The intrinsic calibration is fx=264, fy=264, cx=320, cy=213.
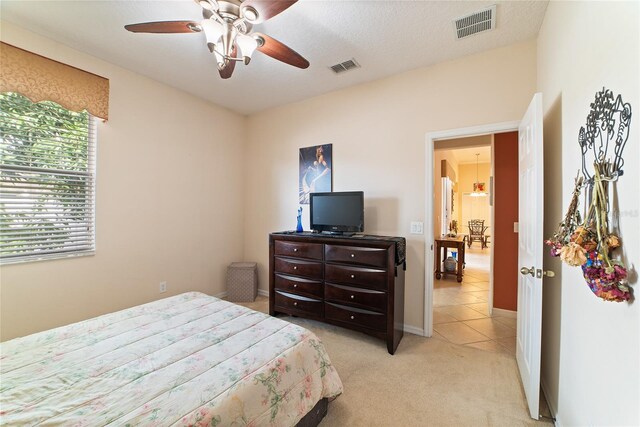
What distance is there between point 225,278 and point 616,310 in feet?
13.1

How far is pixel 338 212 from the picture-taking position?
3.04 m

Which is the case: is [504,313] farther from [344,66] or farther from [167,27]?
[167,27]

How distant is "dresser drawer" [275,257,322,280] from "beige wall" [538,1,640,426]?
1.94 m

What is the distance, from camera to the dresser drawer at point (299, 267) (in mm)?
2877

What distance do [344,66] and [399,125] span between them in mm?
866

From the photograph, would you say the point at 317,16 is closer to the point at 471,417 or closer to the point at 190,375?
the point at 190,375

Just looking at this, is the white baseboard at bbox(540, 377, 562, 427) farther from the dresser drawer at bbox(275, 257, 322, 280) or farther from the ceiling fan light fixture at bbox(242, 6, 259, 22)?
the ceiling fan light fixture at bbox(242, 6, 259, 22)

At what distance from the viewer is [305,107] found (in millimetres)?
3666

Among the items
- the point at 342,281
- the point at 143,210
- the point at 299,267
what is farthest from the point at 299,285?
the point at 143,210

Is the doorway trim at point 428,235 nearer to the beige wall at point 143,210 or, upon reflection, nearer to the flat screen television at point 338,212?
the flat screen television at point 338,212

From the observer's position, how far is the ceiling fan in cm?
150

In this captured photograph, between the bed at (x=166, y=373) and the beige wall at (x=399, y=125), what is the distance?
5.93 feet

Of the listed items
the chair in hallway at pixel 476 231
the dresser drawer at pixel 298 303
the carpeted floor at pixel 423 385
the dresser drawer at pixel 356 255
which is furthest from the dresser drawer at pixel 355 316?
the chair in hallway at pixel 476 231

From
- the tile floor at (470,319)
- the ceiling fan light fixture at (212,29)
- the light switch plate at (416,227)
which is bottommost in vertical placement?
the tile floor at (470,319)
